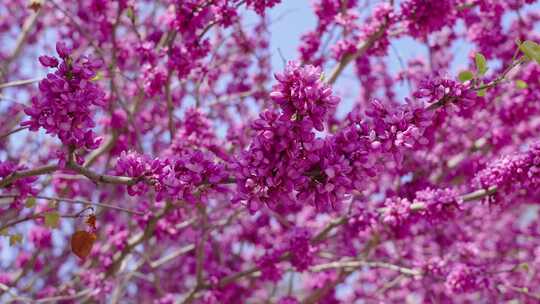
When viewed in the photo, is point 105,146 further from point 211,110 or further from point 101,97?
point 101,97

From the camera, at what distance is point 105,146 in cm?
548

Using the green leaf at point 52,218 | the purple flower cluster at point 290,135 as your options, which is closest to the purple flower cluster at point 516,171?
the purple flower cluster at point 290,135

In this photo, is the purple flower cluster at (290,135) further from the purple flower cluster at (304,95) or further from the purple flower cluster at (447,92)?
the purple flower cluster at (447,92)

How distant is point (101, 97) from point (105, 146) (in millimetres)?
3279

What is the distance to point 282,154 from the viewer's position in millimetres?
2125

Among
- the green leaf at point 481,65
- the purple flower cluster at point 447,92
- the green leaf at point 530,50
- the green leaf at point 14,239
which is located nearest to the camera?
the green leaf at point 530,50

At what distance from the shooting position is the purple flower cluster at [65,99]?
2.28 m

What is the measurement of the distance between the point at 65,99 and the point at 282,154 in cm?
92

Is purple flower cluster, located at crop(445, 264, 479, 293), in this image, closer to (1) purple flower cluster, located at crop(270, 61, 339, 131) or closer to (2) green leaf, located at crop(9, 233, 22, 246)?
(1) purple flower cluster, located at crop(270, 61, 339, 131)

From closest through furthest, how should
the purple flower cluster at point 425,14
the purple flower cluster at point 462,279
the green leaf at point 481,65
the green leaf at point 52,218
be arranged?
the green leaf at point 481,65, the green leaf at point 52,218, the purple flower cluster at point 462,279, the purple flower cluster at point 425,14

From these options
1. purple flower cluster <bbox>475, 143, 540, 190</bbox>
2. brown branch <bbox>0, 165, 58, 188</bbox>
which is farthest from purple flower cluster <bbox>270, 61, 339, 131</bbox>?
purple flower cluster <bbox>475, 143, 540, 190</bbox>

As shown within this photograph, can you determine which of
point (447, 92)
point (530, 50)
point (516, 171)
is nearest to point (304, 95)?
point (447, 92)

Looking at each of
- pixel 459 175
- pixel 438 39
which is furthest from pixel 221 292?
pixel 438 39

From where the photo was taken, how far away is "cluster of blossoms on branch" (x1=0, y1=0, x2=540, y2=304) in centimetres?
224
